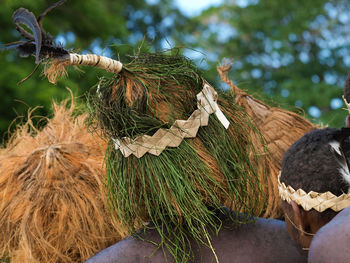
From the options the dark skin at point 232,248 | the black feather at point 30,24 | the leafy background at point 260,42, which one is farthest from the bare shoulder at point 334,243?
the leafy background at point 260,42

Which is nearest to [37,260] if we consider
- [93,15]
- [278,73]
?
[93,15]

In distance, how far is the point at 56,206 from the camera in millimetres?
1036

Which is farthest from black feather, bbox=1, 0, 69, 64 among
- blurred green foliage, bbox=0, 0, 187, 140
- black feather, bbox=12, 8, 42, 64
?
blurred green foliage, bbox=0, 0, 187, 140

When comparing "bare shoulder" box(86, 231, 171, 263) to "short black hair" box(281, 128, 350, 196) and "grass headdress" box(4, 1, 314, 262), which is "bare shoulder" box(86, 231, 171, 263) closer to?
"grass headdress" box(4, 1, 314, 262)

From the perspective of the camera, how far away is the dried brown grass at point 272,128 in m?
1.12

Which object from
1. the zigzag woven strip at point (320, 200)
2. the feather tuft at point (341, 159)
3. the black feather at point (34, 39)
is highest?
the black feather at point (34, 39)

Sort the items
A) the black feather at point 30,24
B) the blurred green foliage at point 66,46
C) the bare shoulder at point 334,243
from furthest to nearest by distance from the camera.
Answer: the blurred green foliage at point 66,46, the black feather at point 30,24, the bare shoulder at point 334,243

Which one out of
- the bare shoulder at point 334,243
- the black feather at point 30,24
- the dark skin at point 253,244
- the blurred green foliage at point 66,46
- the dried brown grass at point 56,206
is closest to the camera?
the bare shoulder at point 334,243

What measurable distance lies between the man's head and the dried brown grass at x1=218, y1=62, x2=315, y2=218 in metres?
0.30

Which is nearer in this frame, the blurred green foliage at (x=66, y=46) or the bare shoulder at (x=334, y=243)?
the bare shoulder at (x=334, y=243)

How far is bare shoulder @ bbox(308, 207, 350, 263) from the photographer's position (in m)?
0.51

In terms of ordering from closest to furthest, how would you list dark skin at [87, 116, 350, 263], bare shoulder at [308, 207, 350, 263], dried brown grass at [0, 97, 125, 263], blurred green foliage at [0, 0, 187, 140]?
bare shoulder at [308, 207, 350, 263] → dark skin at [87, 116, 350, 263] → dried brown grass at [0, 97, 125, 263] → blurred green foliage at [0, 0, 187, 140]

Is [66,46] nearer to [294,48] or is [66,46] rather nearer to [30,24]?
[30,24]

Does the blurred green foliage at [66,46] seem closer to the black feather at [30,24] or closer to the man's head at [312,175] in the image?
the black feather at [30,24]
